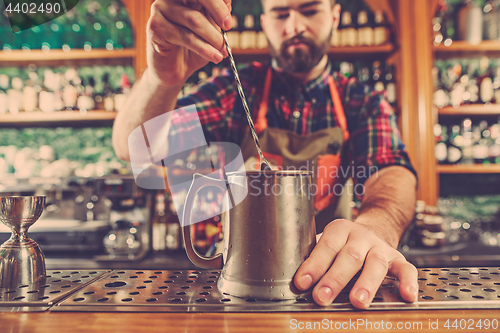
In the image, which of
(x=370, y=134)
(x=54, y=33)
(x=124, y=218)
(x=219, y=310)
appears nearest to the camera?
(x=219, y=310)

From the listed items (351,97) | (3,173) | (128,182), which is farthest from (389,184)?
(3,173)

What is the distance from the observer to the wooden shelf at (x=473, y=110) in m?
2.21

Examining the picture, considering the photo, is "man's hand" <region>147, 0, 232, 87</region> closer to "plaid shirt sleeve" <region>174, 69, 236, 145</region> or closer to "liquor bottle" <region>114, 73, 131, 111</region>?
"plaid shirt sleeve" <region>174, 69, 236, 145</region>

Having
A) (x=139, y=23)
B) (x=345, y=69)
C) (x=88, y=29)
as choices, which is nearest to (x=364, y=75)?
(x=345, y=69)

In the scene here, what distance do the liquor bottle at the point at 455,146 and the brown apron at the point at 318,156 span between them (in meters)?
1.46

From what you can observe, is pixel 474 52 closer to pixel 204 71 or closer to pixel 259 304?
pixel 204 71

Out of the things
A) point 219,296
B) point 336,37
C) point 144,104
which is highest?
point 336,37

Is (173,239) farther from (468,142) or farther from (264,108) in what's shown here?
(468,142)

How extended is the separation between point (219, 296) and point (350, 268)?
21 centimetres

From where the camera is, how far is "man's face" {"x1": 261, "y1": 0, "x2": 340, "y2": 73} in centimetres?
127

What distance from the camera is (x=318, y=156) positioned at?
4.10 feet

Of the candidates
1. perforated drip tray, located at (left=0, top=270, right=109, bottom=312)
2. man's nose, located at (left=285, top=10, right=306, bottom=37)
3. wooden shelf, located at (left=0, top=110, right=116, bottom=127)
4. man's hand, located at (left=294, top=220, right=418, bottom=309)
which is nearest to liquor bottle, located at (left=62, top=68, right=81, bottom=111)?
wooden shelf, located at (left=0, top=110, right=116, bottom=127)

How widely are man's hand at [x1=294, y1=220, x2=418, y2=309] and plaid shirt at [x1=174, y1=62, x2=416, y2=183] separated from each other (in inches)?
29.4

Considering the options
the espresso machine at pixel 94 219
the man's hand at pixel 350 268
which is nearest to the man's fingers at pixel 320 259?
the man's hand at pixel 350 268
